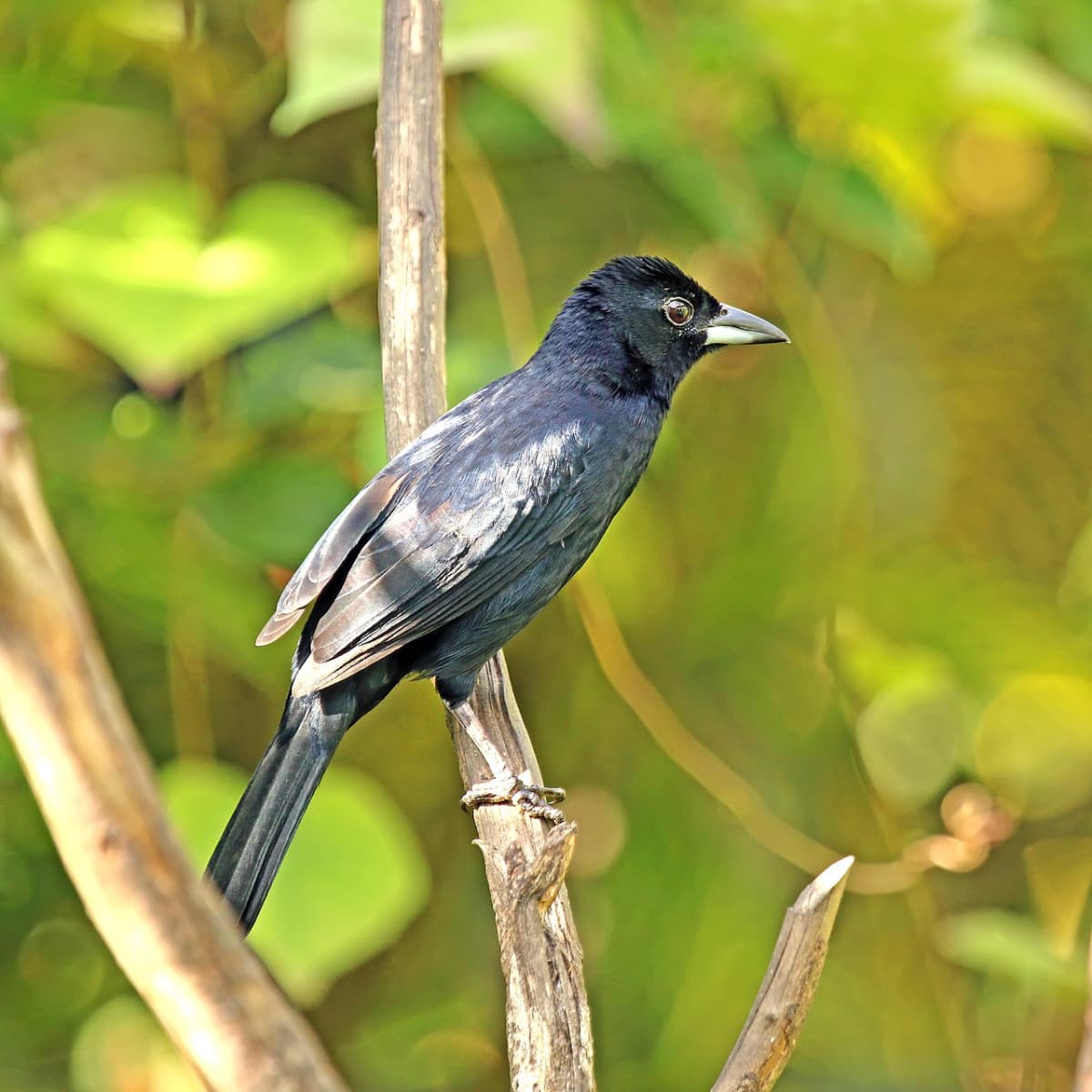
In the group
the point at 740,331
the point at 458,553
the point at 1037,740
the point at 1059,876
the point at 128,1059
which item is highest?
the point at 740,331

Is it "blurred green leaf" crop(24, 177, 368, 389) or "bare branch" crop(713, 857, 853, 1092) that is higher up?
"blurred green leaf" crop(24, 177, 368, 389)

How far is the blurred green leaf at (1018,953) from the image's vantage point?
102 inches

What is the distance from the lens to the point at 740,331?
3.01 metres

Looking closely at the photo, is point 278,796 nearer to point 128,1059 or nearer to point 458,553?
point 458,553

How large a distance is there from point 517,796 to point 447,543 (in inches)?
17.9

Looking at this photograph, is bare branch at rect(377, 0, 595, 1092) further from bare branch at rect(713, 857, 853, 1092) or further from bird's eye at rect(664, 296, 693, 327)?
bird's eye at rect(664, 296, 693, 327)

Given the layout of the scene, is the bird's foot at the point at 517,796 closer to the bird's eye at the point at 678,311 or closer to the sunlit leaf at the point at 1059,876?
the bird's eye at the point at 678,311

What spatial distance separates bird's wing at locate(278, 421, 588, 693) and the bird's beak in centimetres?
53

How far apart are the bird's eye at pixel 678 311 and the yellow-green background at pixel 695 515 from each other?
0.19 metres

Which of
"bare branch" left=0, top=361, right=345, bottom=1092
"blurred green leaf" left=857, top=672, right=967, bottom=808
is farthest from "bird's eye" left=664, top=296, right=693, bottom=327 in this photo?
"bare branch" left=0, top=361, right=345, bottom=1092

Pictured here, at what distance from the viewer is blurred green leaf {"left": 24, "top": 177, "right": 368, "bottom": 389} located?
2346 millimetres

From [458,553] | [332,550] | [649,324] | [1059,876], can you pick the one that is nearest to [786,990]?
[458,553]

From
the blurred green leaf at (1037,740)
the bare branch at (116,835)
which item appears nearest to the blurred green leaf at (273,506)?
the blurred green leaf at (1037,740)

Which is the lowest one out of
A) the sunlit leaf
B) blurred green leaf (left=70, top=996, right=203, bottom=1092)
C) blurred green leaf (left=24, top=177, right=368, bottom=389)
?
the sunlit leaf
